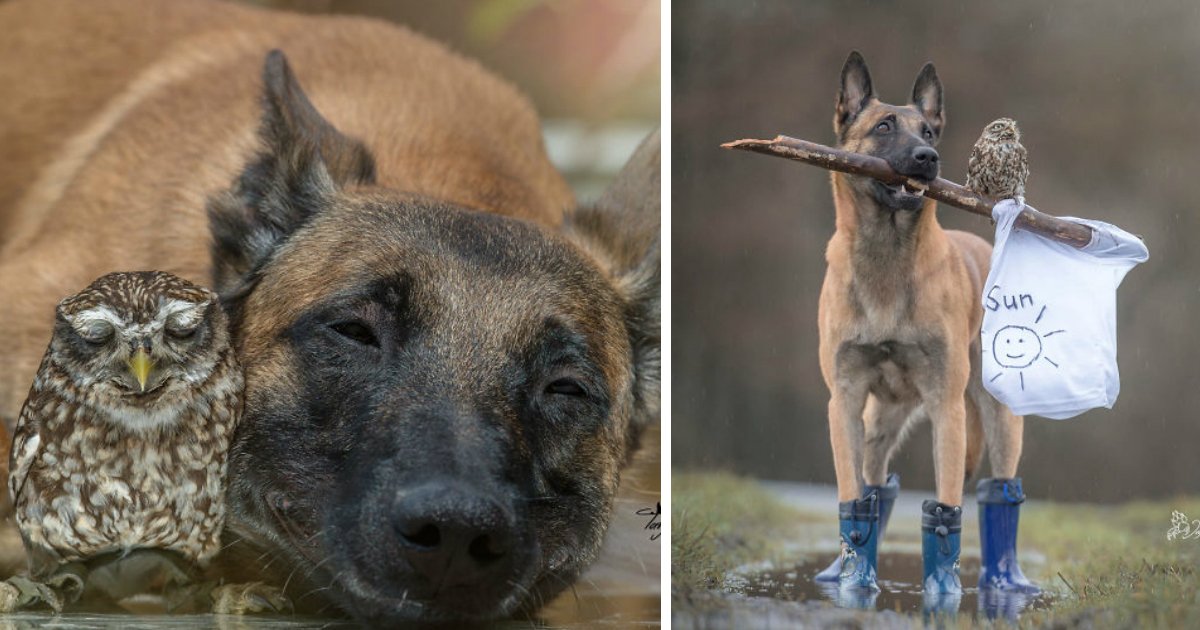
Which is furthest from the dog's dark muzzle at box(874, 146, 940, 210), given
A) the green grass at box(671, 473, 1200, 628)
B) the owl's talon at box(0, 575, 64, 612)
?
the owl's talon at box(0, 575, 64, 612)

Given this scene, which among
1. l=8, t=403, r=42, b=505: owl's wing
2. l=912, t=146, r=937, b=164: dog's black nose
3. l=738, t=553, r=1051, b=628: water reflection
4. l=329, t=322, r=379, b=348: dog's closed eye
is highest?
l=912, t=146, r=937, b=164: dog's black nose

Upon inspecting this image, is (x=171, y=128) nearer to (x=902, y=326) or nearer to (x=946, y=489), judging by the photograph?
(x=902, y=326)

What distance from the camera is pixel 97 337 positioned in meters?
2.42

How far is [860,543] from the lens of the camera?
11.6 feet

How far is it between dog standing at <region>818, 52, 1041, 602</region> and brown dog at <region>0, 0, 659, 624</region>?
586mm

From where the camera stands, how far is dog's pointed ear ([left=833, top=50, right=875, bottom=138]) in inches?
142

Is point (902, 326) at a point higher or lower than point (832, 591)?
higher

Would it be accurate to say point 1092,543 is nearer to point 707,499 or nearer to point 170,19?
point 707,499

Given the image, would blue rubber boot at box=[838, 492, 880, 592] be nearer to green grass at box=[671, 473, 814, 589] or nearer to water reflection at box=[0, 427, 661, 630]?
green grass at box=[671, 473, 814, 589]

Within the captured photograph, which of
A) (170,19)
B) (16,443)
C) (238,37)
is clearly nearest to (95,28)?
(170,19)

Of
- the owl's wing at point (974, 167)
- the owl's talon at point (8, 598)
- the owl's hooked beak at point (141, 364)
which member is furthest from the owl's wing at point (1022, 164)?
the owl's talon at point (8, 598)

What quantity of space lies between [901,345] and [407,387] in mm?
1465

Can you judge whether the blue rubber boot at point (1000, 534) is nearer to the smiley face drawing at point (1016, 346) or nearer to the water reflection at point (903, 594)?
the water reflection at point (903, 594)

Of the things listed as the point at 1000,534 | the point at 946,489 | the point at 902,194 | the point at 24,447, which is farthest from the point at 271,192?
the point at 1000,534
